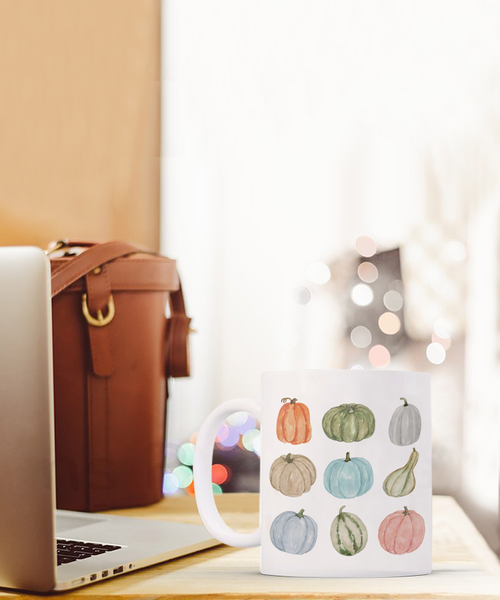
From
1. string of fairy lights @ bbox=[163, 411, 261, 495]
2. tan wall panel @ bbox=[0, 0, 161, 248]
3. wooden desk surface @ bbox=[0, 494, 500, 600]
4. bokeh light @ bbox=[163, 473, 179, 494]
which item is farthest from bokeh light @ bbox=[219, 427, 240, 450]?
wooden desk surface @ bbox=[0, 494, 500, 600]

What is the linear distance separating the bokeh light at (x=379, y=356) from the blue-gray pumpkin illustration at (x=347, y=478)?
1274 millimetres

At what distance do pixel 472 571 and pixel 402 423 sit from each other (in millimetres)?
123

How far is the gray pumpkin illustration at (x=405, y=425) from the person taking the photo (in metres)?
0.48

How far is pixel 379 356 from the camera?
68.5 inches

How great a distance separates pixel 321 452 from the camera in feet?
1.57

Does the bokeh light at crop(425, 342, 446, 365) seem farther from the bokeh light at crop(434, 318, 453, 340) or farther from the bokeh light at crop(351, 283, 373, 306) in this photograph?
the bokeh light at crop(351, 283, 373, 306)

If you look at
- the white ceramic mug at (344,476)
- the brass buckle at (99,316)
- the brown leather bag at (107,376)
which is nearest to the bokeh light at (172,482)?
the brown leather bag at (107,376)

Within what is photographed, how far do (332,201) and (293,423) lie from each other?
1.27 metres

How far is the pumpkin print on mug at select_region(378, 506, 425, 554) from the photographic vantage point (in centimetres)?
48

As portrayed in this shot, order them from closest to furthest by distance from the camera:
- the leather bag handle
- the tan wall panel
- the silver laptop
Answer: the silver laptop < the leather bag handle < the tan wall panel

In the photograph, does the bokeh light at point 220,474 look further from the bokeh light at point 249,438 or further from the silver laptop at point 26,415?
the silver laptop at point 26,415

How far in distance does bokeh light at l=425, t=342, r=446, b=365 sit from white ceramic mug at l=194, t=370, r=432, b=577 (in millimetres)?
1265

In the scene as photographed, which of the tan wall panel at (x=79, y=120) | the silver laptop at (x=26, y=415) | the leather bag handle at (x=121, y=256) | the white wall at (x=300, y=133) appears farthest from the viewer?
the white wall at (x=300, y=133)

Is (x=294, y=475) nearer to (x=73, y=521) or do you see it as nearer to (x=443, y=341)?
(x=73, y=521)
